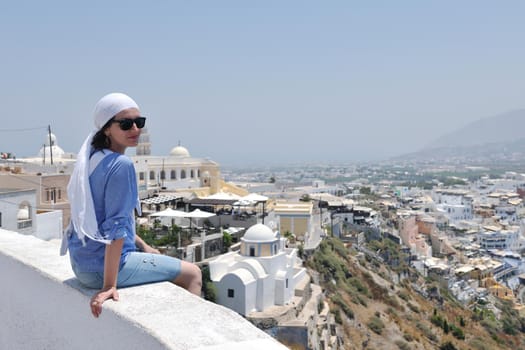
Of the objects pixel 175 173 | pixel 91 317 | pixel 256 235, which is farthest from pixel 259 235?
pixel 175 173

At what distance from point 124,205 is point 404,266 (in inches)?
1376

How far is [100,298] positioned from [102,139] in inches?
27.4

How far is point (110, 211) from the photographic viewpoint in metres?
2.15

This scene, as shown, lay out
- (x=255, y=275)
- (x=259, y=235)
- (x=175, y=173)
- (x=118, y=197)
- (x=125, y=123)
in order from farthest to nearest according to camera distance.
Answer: (x=175, y=173) → (x=259, y=235) → (x=255, y=275) → (x=125, y=123) → (x=118, y=197)

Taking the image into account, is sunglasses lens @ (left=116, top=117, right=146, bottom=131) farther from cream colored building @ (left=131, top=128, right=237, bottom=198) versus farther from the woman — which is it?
cream colored building @ (left=131, top=128, right=237, bottom=198)

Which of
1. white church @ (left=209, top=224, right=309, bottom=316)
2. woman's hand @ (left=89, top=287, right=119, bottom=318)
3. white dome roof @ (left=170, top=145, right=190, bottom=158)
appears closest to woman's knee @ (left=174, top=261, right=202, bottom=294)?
woman's hand @ (left=89, top=287, right=119, bottom=318)

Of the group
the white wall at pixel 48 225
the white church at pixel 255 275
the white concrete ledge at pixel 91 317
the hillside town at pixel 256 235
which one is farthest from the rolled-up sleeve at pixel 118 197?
the white wall at pixel 48 225

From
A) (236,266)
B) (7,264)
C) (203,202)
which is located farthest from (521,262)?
(7,264)

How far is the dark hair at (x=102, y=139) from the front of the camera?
229cm

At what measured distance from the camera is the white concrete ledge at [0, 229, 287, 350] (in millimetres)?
1667

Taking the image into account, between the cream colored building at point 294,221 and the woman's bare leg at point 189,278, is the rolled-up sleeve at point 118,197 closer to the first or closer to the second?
the woman's bare leg at point 189,278

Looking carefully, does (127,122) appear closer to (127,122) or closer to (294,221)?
(127,122)

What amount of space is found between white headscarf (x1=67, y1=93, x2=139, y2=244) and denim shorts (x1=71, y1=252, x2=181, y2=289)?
0.14m

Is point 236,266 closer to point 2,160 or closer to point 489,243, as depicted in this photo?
point 2,160
